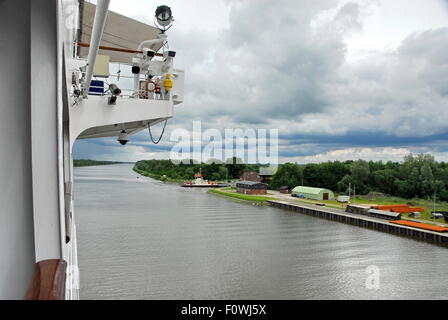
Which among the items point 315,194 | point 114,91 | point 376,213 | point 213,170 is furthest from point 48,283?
point 213,170

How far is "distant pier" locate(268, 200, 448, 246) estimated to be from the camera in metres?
13.1

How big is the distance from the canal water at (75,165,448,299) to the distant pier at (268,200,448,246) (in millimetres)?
810

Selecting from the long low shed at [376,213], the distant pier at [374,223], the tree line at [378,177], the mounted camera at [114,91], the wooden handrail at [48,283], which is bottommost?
the distant pier at [374,223]

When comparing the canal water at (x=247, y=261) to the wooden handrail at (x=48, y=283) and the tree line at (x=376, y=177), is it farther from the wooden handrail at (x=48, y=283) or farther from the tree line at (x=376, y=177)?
the tree line at (x=376, y=177)

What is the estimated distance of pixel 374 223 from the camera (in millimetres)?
15797

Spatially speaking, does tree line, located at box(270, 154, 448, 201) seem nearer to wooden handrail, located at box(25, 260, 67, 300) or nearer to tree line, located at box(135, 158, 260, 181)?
tree line, located at box(135, 158, 260, 181)

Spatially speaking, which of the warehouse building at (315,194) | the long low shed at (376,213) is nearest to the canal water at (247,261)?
the long low shed at (376,213)

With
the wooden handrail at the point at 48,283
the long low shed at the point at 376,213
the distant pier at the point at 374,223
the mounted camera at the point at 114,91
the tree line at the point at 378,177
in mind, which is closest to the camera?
the wooden handrail at the point at 48,283

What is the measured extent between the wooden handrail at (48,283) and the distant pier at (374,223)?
1482 cm

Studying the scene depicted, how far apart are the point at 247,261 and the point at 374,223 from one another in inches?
358

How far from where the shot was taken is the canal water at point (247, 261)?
7.21m

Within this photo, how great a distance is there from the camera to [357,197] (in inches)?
1053
